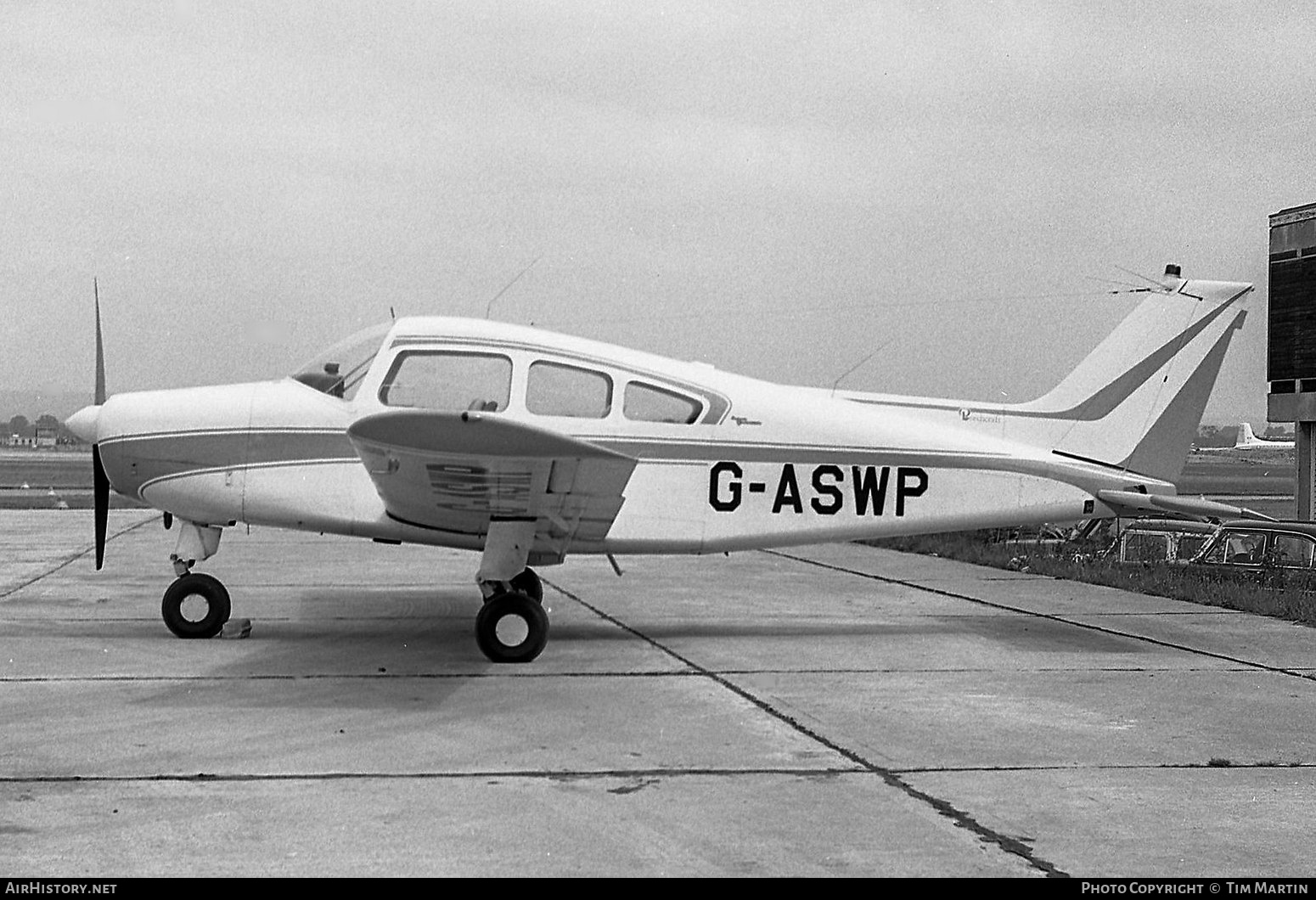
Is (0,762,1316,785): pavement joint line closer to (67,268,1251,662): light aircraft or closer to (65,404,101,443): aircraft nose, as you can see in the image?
(67,268,1251,662): light aircraft

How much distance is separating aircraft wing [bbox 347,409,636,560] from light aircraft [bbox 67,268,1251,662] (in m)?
0.03

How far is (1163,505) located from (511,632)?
5.17 meters

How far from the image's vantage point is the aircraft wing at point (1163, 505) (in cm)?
995

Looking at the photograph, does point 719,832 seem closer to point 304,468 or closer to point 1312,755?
point 1312,755

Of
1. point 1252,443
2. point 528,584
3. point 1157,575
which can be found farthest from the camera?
point 1252,443

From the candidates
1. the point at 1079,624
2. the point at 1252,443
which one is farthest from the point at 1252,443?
the point at 1079,624

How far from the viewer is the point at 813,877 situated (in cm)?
422

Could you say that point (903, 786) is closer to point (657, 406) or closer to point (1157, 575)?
point (657, 406)

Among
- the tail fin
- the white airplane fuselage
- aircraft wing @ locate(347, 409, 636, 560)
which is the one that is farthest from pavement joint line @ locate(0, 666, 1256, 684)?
the tail fin

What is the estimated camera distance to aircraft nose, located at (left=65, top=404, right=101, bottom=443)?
9297 mm

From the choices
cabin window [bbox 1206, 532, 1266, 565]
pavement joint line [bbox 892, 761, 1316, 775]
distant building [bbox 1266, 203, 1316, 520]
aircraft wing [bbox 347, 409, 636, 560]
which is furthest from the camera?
distant building [bbox 1266, 203, 1316, 520]

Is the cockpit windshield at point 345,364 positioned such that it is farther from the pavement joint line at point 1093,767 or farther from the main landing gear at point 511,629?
the pavement joint line at point 1093,767

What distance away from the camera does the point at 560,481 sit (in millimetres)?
8211
